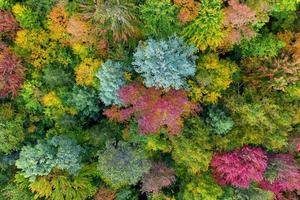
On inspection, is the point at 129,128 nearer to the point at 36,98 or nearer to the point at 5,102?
the point at 36,98

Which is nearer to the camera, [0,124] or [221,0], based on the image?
[221,0]

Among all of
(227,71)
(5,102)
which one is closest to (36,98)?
(5,102)

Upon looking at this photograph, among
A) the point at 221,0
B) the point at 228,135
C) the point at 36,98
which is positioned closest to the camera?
the point at 221,0

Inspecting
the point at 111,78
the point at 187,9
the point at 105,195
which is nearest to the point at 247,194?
the point at 105,195

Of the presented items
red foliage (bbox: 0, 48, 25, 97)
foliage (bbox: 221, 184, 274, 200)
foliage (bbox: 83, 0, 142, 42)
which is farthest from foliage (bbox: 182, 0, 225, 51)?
red foliage (bbox: 0, 48, 25, 97)

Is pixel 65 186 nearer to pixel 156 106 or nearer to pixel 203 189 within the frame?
pixel 156 106

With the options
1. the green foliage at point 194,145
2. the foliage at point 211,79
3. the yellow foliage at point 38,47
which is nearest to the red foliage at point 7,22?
the yellow foliage at point 38,47

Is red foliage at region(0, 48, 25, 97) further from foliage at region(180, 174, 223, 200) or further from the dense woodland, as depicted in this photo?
foliage at region(180, 174, 223, 200)
